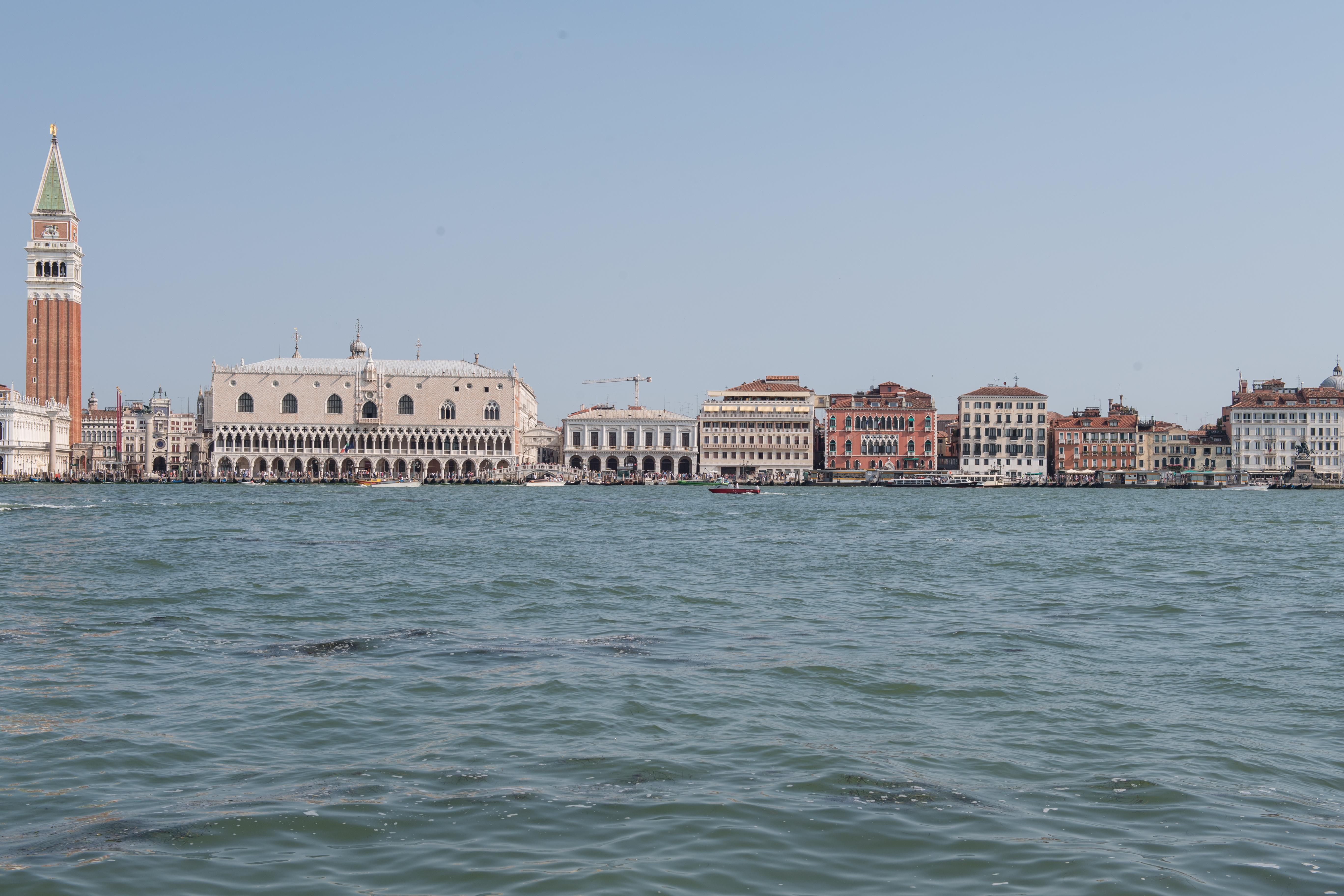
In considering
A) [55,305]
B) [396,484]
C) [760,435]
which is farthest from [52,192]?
[760,435]

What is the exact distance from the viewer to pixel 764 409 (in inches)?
3949

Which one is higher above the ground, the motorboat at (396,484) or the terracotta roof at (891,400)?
the terracotta roof at (891,400)

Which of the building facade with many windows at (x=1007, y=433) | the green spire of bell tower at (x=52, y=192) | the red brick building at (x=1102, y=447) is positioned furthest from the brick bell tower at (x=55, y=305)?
the red brick building at (x=1102, y=447)

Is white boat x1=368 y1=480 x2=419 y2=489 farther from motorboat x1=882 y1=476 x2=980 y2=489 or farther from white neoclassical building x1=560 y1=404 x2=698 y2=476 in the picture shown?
motorboat x1=882 y1=476 x2=980 y2=489

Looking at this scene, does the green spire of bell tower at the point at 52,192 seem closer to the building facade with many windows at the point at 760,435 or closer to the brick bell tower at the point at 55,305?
the brick bell tower at the point at 55,305

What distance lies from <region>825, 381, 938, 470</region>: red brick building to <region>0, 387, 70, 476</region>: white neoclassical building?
65592mm

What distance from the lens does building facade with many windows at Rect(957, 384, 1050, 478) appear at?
96.2m

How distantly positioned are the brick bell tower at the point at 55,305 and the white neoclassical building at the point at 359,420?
11577 mm

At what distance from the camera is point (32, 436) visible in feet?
302

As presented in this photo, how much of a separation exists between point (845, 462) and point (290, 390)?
48718mm

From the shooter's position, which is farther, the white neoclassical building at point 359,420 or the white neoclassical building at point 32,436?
the white neoclassical building at point 359,420

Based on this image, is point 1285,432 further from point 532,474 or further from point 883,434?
point 532,474

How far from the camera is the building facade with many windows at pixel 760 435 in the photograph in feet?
326

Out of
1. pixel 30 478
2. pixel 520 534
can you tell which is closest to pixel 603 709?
pixel 520 534
